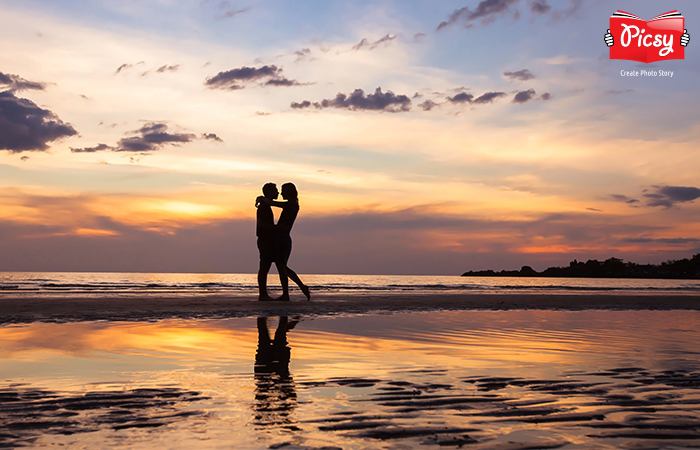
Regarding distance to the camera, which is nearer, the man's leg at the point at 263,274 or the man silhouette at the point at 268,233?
the man silhouette at the point at 268,233

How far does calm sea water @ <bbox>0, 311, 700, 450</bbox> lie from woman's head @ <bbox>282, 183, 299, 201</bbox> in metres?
6.52

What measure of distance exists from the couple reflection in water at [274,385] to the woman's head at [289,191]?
700 centimetres

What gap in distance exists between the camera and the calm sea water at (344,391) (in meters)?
3.11

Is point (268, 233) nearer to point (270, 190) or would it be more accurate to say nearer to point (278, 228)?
point (278, 228)

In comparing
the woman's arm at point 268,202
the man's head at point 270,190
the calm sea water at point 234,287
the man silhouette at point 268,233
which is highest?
the man's head at point 270,190

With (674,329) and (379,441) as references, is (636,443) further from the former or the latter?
(674,329)

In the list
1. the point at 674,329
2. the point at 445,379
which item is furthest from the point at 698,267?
the point at 445,379

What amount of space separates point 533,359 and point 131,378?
422cm

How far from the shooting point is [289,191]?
14492 millimetres

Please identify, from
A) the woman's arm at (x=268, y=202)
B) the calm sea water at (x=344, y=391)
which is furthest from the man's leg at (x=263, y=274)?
the calm sea water at (x=344, y=391)

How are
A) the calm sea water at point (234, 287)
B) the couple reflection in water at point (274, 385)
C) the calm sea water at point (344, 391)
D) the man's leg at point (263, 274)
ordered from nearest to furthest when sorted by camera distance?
the calm sea water at point (344, 391)
the couple reflection in water at point (274, 385)
the man's leg at point (263, 274)
the calm sea water at point (234, 287)

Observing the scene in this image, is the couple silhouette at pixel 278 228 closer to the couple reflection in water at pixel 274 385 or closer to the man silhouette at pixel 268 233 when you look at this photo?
the man silhouette at pixel 268 233

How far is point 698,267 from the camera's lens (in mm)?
122000

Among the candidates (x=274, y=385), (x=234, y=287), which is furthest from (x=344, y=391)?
(x=234, y=287)
